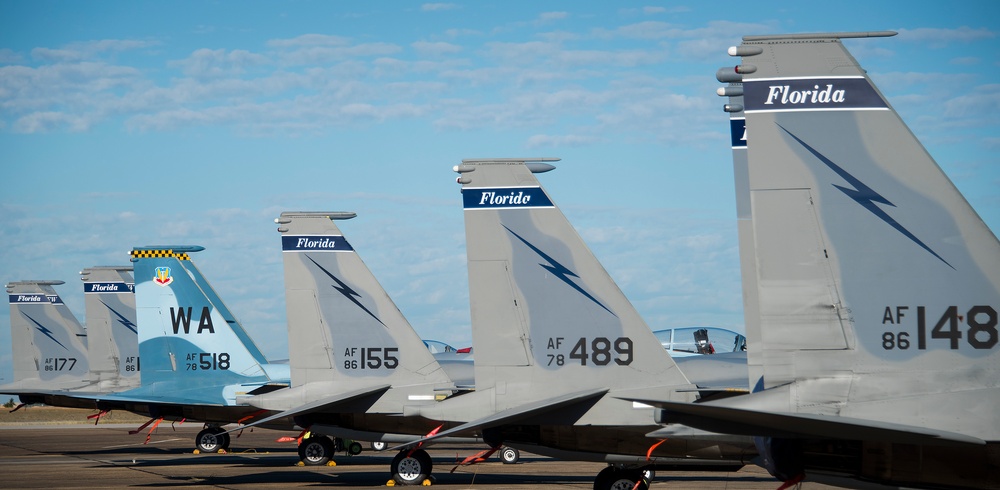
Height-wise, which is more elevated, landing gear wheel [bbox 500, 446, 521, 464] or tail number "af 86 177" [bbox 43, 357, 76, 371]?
tail number "af 86 177" [bbox 43, 357, 76, 371]

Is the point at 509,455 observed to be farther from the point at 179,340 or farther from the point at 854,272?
the point at 854,272

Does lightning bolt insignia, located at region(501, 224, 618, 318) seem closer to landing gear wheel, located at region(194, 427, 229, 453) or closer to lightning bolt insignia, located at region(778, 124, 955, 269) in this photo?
lightning bolt insignia, located at region(778, 124, 955, 269)

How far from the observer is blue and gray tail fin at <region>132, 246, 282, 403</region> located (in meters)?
26.3

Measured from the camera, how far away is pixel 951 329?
26.8 ft

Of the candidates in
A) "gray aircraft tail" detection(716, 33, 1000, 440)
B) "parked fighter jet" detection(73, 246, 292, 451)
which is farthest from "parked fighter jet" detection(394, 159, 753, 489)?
"parked fighter jet" detection(73, 246, 292, 451)

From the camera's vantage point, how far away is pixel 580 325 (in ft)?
49.5

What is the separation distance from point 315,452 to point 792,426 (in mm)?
18562

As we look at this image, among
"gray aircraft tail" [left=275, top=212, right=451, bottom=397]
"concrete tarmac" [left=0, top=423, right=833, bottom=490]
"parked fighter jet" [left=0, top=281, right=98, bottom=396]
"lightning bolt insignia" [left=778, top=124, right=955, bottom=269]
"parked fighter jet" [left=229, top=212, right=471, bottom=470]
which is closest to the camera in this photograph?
"lightning bolt insignia" [left=778, top=124, right=955, bottom=269]

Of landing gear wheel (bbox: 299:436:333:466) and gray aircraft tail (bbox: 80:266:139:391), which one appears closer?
landing gear wheel (bbox: 299:436:333:466)

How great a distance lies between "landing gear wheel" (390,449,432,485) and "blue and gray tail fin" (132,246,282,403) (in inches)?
313

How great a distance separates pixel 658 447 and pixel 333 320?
8325mm

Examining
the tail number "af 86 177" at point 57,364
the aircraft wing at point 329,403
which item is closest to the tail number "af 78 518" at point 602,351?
the aircraft wing at point 329,403

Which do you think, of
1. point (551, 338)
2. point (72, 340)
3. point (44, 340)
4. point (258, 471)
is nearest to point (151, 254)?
point (258, 471)

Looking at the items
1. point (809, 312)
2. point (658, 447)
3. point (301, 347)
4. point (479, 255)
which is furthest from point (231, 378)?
point (809, 312)
